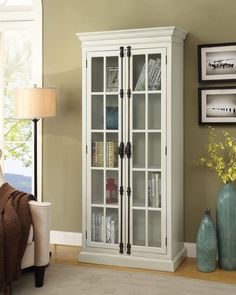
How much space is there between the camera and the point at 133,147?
411 cm

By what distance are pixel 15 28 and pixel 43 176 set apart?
1.53 metres

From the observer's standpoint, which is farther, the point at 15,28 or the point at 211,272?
the point at 15,28

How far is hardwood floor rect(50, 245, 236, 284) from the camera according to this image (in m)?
3.86

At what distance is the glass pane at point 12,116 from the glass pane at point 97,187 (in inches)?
40.8

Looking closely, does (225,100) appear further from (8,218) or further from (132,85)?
(8,218)

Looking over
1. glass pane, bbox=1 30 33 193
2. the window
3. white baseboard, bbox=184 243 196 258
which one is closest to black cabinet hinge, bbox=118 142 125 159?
white baseboard, bbox=184 243 196 258

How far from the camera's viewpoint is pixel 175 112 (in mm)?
4109

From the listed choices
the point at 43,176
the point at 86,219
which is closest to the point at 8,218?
the point at 86,219

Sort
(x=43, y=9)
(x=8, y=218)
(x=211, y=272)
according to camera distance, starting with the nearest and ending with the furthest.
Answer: (x=8, y=218)
(x=211, y=272)
(x=43, y=9)

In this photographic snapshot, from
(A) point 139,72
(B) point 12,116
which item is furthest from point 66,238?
(A) point 139,72

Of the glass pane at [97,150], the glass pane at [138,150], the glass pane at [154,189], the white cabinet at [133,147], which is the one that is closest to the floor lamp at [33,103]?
the white cabinet at [133,147]

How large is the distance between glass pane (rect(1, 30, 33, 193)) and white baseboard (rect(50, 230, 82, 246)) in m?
0.56

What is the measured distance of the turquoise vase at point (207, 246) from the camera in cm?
396

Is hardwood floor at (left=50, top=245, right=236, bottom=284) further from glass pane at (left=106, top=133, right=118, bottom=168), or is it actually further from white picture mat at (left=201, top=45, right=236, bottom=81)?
white picture mat at (left=201, top=45, right=236, bottom=81)
